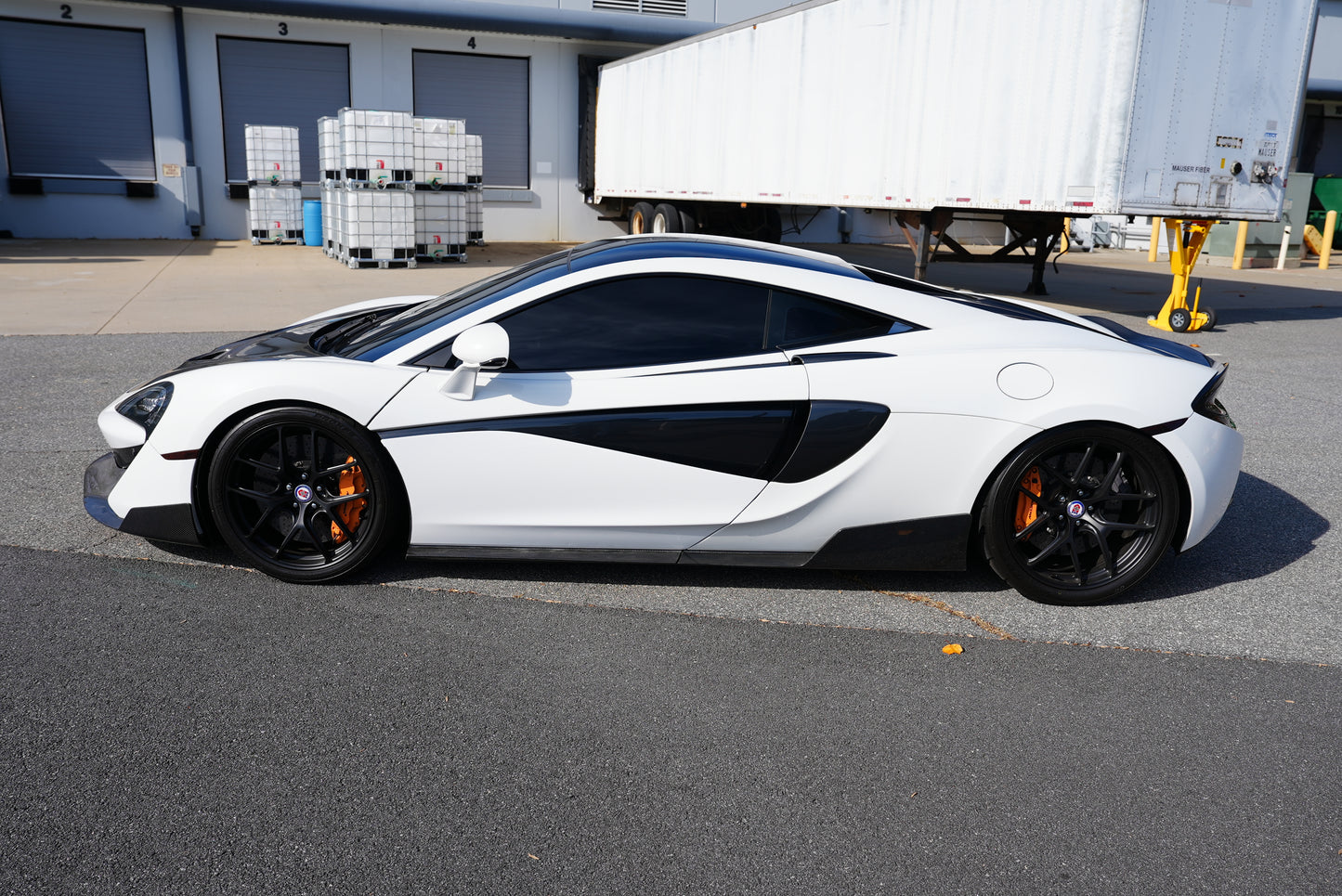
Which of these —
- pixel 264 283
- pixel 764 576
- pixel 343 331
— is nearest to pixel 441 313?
pixel 343 331

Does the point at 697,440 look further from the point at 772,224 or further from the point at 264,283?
the point at 772,224

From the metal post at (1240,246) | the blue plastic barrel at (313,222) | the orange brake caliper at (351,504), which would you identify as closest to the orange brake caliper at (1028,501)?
the orange brake caliper at (351,504)

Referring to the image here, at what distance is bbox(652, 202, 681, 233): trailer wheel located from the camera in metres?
20.1

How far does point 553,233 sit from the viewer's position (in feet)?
83.8

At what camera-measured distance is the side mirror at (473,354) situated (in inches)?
143

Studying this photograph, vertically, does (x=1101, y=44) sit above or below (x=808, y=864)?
above

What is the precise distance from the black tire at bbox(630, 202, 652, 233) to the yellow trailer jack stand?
36.0 feet

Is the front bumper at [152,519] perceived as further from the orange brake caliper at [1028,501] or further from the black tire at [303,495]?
the orange brake caliper at [1028,501]

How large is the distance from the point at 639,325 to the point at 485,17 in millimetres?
21784

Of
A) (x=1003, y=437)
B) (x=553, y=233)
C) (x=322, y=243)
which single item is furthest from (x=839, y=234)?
(x=1003, y=437)

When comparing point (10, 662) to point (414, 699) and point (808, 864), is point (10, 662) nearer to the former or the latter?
point (414, 699)

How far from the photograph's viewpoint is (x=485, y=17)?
23.4 meters

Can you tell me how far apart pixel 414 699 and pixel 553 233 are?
2319 cm

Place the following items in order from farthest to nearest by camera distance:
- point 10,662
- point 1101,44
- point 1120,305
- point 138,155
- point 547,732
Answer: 1. point 138,155
2. point 1120,305
3. point 1101,44
4. point 10,662
5. point 547,732
